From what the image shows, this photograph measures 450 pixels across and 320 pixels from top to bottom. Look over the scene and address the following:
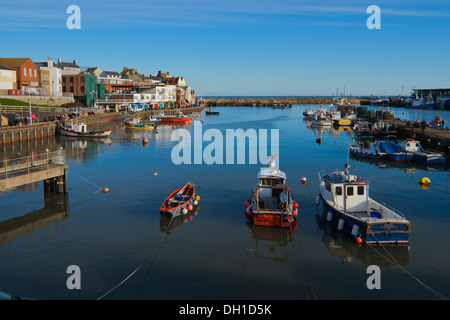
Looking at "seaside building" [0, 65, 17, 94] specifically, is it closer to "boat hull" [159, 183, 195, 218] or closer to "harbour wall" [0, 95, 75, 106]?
"harbour wall" [0, 95, 75, 106]

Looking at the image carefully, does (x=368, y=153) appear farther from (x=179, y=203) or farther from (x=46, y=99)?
(x=46, y=99)

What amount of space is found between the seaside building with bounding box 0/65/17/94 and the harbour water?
6079 centimetres

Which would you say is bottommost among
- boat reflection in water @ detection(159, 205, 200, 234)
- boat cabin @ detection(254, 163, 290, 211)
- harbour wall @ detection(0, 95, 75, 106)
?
boat reflection in water @ detection(159, 205, 200, 234)

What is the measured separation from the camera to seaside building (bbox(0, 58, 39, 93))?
304ft

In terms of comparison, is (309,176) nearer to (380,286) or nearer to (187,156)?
(187,156)

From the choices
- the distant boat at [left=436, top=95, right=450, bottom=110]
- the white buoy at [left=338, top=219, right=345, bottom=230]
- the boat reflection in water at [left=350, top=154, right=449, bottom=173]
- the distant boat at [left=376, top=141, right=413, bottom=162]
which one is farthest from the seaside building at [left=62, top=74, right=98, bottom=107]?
the distant boat at [left=436, top=95, right=450, bottom=110]

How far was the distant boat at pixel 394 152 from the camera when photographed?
2021 inches

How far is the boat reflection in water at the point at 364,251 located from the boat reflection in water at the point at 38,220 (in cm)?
1729

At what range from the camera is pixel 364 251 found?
72.3ft

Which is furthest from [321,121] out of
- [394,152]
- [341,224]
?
[341,224]

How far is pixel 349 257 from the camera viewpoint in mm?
21422

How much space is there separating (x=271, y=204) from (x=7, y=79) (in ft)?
275
